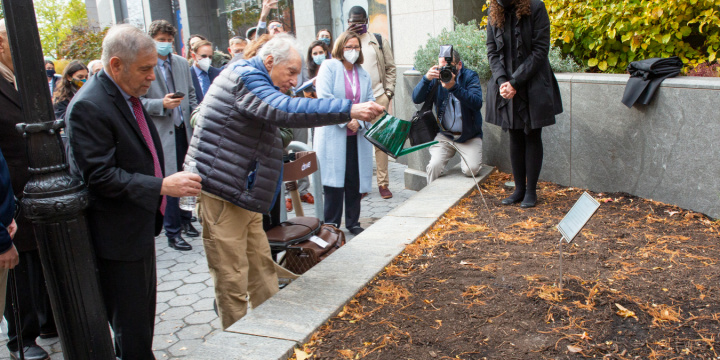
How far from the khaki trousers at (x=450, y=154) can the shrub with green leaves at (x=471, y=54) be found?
0.91 meters

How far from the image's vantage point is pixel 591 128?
5.81 m

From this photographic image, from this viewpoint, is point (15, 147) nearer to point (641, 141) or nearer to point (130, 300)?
point (130, 300)

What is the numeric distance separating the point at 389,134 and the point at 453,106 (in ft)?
9.45

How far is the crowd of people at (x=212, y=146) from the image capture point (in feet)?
9.12

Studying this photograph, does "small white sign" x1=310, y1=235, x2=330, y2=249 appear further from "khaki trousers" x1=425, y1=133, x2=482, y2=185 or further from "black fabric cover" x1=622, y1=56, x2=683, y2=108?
"black fabric cover" x1=622, y1=56, x2=683, y2=108

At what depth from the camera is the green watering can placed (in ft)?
12.1

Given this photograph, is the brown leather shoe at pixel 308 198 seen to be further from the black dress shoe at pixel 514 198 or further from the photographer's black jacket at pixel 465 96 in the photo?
the black dress shoe at pixel 514 198

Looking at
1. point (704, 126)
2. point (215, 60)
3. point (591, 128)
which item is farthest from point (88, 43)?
point (704, 126)

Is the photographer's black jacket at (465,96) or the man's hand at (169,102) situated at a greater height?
the man's hand at (169,102)

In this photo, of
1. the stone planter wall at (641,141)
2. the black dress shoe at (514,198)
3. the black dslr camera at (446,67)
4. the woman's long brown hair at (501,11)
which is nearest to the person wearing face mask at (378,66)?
the black dslr camera at (446,67)

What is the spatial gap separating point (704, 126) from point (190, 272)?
4.41 m

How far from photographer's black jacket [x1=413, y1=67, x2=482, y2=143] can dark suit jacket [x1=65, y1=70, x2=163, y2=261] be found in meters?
3.62

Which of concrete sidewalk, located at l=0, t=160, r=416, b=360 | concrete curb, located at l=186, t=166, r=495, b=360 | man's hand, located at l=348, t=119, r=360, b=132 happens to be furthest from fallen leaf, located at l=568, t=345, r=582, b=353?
man's hand, located at l=348, t=119, r=360, b=132

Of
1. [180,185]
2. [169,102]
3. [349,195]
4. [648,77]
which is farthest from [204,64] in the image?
[648,77]
